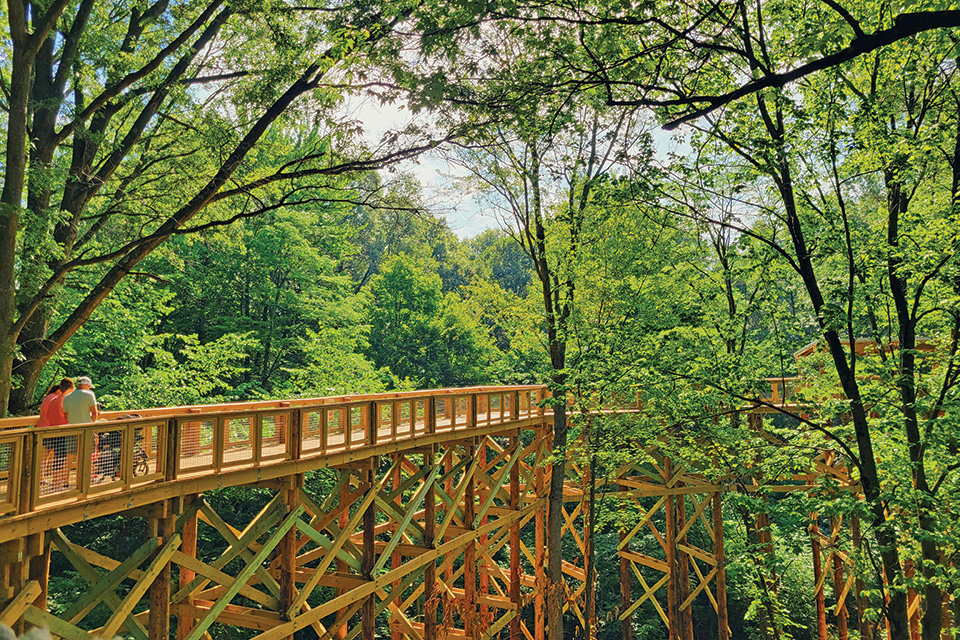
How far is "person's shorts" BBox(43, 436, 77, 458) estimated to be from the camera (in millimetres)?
5262

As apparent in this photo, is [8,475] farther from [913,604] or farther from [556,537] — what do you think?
[913,604]

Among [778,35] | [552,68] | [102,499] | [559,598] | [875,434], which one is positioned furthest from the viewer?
[559,598]

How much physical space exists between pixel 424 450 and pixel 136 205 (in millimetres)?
6701

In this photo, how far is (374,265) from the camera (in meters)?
47.5

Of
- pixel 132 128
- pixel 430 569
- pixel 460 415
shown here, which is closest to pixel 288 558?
pixel 430 569

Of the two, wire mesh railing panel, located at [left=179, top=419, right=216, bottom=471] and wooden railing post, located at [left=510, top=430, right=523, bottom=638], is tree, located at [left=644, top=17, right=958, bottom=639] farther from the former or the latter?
wooden railing post, located at [left=510, top=430, right=523, bottom=638]

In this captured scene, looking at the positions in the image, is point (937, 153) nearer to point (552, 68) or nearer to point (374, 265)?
point (552, 68)

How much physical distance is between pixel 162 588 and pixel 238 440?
1691mm

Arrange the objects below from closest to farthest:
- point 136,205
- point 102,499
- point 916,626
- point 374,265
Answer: point 102,499 → point 136,205 → point 916,626 → point 374,265

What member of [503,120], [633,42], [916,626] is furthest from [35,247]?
[916,626]

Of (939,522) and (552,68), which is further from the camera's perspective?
(939,522)

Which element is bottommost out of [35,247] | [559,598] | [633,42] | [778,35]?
[559,598]

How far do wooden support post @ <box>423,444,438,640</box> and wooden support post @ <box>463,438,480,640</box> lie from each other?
3.73ft

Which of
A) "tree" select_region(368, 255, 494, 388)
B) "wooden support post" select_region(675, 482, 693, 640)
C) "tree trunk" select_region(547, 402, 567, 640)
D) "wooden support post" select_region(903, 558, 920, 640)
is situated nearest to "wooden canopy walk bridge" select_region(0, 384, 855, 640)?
"tree trunk" select_region(547, 402, 567, 640)
